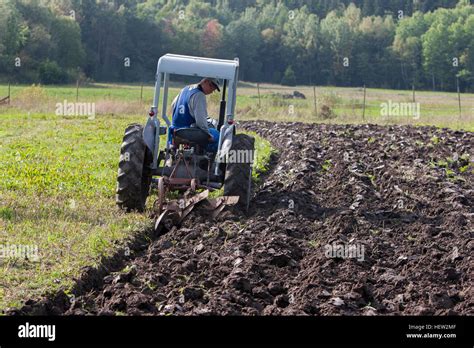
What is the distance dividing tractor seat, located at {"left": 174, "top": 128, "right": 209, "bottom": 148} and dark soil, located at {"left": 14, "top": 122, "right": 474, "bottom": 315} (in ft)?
3.95

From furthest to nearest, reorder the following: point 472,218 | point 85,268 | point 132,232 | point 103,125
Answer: point 103,125 < point 472,218 < point 132,232 < point 85,268

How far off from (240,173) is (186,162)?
0.75 metres

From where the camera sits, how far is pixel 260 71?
83.1 m

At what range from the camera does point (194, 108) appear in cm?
1204

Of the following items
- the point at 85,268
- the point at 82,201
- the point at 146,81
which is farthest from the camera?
the point at 146,81

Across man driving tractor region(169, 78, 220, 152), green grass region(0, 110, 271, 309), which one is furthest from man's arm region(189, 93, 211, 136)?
green grass region(0, 110, 271, 309)

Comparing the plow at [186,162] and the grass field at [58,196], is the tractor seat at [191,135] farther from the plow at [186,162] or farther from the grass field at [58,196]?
the grass field at [58,196]

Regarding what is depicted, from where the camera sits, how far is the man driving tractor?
12.0 metres

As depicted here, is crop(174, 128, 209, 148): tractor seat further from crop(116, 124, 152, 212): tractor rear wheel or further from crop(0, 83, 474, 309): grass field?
crop(0, 83, 474, 309): grass field

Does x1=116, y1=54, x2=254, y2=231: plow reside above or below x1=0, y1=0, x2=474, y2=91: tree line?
below
